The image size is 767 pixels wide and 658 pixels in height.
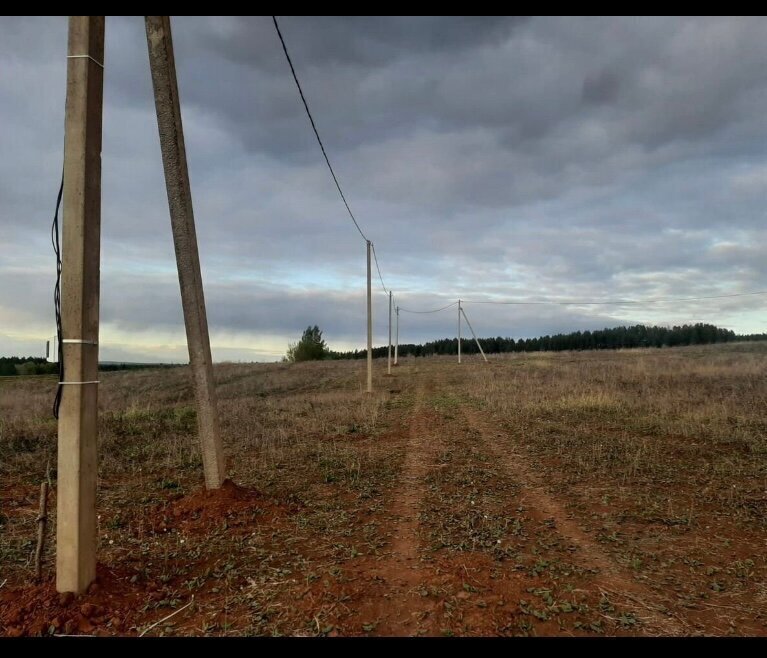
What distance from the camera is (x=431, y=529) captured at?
546 centimetres

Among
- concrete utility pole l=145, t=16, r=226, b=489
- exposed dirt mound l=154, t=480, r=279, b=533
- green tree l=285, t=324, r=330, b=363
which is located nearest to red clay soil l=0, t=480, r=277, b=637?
exposed dirt mound l=154, t=480, r=279, b=533

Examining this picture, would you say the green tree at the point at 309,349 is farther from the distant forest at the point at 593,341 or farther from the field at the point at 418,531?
the field at the point at 418,531

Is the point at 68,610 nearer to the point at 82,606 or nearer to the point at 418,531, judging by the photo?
the point at 82,606

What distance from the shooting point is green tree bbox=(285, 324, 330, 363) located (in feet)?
228

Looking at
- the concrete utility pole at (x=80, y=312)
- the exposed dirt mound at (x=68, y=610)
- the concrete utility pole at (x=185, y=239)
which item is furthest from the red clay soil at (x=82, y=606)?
the concrete utility pole at (x=185, y=239)

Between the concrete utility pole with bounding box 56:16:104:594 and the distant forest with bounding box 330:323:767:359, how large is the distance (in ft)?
245

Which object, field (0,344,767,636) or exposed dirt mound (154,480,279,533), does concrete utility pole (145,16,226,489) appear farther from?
field (0,344,767,636)

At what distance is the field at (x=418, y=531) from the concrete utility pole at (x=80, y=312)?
0.39 meters

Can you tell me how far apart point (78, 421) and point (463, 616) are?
3198 millimetres

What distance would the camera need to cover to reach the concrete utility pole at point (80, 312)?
3.66m

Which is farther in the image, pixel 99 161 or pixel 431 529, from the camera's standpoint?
pixel 431 529

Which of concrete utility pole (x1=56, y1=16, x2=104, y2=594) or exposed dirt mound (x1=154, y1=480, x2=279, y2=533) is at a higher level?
concrete utility pole (x1=56, y1=16, x2=104, y2=594)
